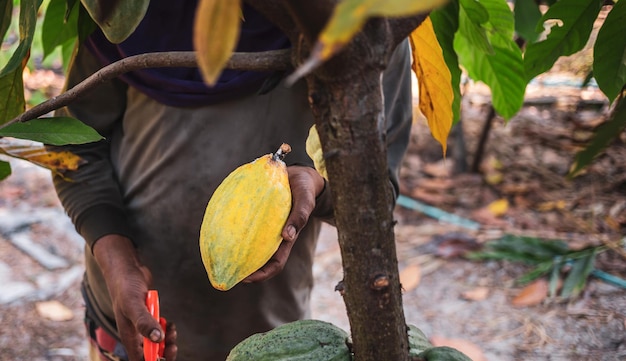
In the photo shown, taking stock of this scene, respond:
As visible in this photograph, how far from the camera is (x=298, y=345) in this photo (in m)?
0.73

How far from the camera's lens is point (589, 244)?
8.46ft

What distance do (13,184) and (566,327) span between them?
2585 mm

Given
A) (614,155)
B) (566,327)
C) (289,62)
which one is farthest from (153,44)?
(614,155)

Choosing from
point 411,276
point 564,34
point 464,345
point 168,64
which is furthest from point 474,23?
point 411,276

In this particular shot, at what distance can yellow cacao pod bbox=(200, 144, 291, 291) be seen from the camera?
2.51 feet

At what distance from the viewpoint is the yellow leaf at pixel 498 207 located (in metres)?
3.11

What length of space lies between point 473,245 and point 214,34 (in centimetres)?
259

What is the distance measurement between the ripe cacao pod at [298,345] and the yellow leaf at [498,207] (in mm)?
2488

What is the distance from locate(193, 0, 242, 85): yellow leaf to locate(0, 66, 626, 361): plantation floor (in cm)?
173

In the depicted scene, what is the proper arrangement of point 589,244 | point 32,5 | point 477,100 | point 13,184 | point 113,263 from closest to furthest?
point 32,5, point 113,263, point 589,244, point 13,184, point 477,100

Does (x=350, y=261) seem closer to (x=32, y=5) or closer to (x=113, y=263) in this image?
(x=32, y=5)

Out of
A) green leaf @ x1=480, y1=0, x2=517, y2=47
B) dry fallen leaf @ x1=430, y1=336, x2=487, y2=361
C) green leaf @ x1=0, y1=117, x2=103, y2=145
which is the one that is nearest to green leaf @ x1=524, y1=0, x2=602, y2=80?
green leaf @ x1=480, y1=0, x2=517, y2=47

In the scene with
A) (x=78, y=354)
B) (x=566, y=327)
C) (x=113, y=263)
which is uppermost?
(x=113, y=263)

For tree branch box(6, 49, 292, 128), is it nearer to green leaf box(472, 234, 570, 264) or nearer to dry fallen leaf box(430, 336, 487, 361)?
dry fallen leaf box(430, 336, 487, 361)
